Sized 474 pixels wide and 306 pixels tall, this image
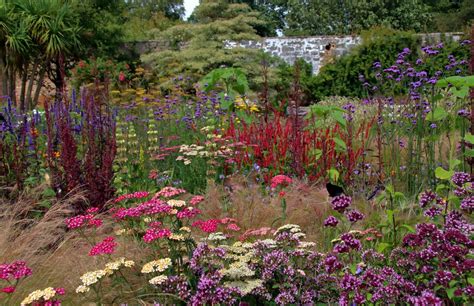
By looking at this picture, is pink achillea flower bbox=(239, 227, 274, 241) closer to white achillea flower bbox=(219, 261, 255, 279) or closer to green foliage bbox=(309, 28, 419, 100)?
white achillea flower bbox=(219, 261, 255, 279)

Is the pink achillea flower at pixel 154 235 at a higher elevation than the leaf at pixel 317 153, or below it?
higher

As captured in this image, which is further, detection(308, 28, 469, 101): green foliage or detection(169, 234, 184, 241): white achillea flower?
detection(308, 28, 469, 101): green foliage

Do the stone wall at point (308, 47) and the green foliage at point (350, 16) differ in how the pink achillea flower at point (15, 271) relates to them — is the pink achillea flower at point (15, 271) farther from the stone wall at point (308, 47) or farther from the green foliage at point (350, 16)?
the green foliage at point (350, 16)

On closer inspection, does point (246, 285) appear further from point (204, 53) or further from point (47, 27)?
point (47, 27)

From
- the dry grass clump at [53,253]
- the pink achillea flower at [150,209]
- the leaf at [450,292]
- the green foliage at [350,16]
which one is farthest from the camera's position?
the green foliage at [350,16]

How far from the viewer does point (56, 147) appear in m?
4.81

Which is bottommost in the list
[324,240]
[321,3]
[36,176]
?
[324,240]

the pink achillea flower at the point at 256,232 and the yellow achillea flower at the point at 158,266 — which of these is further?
the pink achillea flower at the point at 256,232

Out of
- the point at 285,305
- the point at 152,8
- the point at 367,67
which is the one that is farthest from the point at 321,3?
the point at 285,305

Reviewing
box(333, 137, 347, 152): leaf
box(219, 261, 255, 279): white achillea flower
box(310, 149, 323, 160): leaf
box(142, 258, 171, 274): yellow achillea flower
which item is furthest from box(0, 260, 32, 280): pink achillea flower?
box(310, 149, 323, 160): leaf

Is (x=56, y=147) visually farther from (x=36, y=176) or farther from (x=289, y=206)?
(x=289, y=206)

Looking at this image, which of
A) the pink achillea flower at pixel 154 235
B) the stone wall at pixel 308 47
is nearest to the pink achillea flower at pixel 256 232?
the pink achillea flower at pixel 154 235

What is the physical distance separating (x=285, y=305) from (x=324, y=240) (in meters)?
1.15

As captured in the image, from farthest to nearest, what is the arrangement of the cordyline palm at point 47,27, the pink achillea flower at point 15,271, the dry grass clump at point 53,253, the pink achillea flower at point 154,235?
1. the cordyline palm at point 47,27
2. the dry grass clump at point 53,253
3. the pink achillea flower at point 154,235
4. the pink achillea flower at point 15,271
